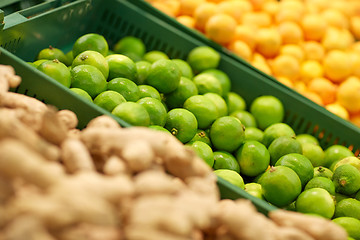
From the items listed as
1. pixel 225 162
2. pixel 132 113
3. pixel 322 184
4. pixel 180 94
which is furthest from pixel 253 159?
A: pixel 132 113

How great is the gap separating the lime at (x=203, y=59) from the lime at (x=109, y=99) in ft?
2.93

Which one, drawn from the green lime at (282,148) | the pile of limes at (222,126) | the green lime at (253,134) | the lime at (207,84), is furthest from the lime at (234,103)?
the green lime at (282,148)

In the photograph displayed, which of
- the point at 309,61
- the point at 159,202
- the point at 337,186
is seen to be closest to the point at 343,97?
the point at 309,61

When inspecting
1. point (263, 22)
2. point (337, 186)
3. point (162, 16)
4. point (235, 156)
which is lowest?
point (235, 156)

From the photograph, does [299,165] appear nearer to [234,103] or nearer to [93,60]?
[234,103]

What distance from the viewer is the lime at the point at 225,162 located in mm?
2070

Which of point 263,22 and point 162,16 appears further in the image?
point 263,22

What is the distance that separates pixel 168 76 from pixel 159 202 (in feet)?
4.06

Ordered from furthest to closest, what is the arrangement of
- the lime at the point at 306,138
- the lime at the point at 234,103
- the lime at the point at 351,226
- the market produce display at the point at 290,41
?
1. the market produce display at the point at 290,41
2. the lime at the point at 234,103
3. the lime at the point at 306,138
4. the lime at the point at 351,226

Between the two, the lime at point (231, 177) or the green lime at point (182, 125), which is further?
the green lime at point (182, 125)

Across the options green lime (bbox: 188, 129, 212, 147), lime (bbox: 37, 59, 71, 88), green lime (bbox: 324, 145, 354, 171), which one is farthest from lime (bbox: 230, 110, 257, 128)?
lime (bbox: 37, 59, 71, 88)

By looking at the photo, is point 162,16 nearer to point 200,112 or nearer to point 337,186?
point 200,112

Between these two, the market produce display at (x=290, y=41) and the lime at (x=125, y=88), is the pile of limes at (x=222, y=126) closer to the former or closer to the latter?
the lime at (x=125, y=88)

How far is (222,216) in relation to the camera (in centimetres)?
119
